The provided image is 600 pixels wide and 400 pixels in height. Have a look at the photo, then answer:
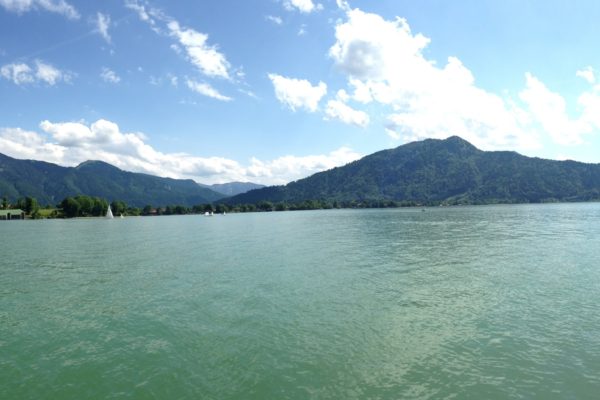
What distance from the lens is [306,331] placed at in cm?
2711

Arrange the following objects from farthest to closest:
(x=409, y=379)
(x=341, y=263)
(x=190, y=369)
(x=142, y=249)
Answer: (x=142, y=249) → (x=341, y=263) → (x=190, y=369) → (x=409, y=379)

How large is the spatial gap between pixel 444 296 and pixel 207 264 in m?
33.8

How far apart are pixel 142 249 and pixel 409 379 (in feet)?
232

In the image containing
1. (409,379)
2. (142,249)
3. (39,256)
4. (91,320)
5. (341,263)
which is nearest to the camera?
(409,379)

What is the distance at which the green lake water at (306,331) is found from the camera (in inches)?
768

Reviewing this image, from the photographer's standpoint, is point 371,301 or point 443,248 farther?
point 443,248

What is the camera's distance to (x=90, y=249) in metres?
81.0

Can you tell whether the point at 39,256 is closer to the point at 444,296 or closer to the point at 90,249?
the point at 90,249

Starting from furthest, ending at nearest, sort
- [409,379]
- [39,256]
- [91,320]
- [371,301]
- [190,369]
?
1. [39,256]
2. [371,301]
3. [91,320]
4. [190,369]
5. [409,379]

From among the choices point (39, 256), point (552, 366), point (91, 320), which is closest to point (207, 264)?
point (91, 320)

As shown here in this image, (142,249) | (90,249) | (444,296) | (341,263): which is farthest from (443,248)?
(90,249)

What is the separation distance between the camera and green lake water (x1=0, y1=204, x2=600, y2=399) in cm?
1952

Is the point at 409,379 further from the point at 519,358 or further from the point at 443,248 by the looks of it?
the point at 443,248

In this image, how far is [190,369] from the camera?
21422mm
